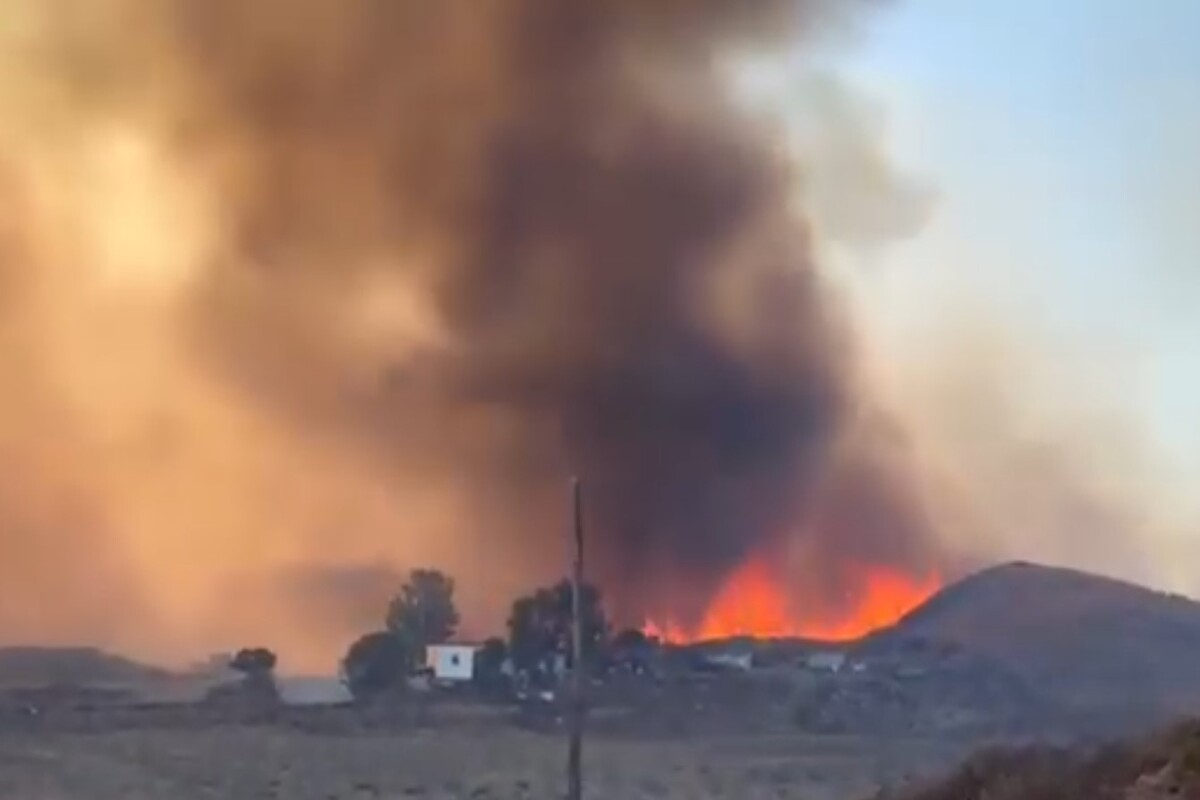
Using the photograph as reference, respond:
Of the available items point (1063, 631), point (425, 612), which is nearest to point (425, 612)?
point (425, 612)

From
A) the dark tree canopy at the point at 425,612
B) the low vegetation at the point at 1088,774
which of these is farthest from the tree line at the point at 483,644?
the low vegetation at the point at 1088,774

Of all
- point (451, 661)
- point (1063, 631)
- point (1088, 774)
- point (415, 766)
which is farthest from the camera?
point (1063, 631)

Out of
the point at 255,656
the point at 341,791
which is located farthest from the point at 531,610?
the point at 341,791

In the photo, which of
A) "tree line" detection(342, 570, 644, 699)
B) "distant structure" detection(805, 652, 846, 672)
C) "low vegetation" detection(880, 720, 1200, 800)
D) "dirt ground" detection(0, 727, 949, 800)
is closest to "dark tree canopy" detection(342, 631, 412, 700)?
"tree line" detection(342, 570, 644, 699)

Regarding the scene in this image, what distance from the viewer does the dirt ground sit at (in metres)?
31.9

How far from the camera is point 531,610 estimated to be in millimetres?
56969

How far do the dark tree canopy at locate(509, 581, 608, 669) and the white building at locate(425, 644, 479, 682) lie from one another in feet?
5.92

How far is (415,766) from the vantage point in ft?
119

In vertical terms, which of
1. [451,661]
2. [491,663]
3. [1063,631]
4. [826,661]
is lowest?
[491,663]

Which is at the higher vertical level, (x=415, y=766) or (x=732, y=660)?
(x=732, y=660)

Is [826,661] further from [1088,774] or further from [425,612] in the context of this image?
[1088,774]

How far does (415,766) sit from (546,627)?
20902 mm

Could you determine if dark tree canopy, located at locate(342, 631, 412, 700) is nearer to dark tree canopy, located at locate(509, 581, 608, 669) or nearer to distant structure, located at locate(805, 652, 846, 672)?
dark tree canopy, located at locate(509, 581, 608, 669)

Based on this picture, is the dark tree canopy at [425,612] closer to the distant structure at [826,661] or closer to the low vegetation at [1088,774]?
the distant structure at [826,661]
